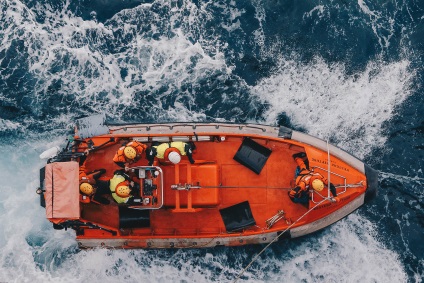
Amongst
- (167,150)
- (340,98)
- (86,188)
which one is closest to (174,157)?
(167,150)

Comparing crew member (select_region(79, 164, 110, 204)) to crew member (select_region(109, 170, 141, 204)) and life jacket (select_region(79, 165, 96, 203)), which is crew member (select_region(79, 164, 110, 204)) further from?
crew member (select_region(109, 170, 141, 204))

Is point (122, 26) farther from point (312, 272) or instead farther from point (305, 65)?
point (312, 272)

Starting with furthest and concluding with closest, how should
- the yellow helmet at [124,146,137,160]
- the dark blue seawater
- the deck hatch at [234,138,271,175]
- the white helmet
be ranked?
the dark blue seawater, the deck hatch at [234,138,271,175], the yellow helmet at [124,146,137,160], the white helmet

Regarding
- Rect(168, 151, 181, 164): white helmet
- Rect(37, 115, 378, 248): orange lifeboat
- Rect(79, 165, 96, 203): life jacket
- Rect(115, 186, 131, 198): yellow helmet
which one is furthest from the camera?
Rect(37, 115, 378, 248): orange lifeboat

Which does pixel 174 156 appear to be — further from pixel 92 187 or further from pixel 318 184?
pixel 318 184

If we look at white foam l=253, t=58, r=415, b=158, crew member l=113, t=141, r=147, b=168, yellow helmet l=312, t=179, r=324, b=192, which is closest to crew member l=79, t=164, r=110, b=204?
crew member l=113, t=141, r=147, b=168
